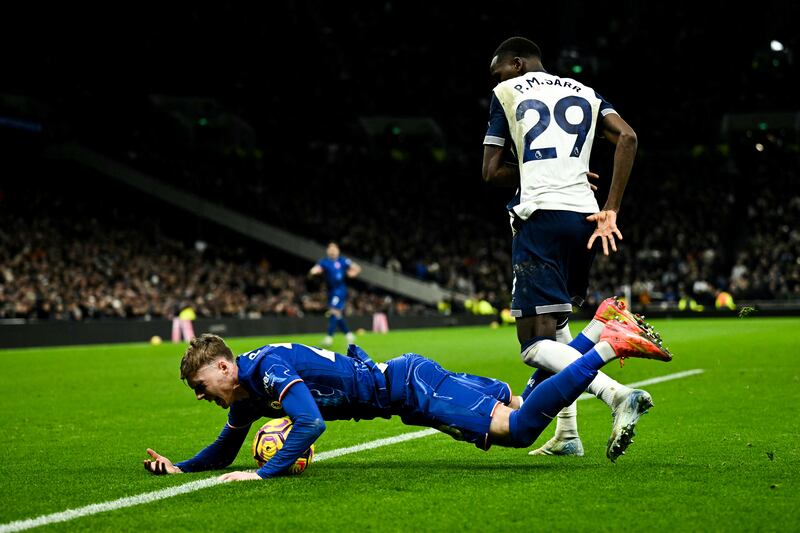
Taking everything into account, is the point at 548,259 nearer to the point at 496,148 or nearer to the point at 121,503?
the point at 496,148

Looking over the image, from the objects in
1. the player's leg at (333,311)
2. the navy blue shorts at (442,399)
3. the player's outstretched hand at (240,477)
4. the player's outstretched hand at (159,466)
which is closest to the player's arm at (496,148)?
the navy blue shorts at (442,399)

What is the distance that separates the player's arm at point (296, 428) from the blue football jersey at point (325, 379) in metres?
0.18

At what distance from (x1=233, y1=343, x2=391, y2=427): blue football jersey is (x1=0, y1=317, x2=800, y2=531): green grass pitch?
0.38 meters

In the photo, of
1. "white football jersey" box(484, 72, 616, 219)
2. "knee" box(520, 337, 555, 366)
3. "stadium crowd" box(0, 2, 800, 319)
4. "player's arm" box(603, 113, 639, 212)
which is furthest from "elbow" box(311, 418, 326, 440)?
"stadium crowd" box(0, 2, 800, 319)

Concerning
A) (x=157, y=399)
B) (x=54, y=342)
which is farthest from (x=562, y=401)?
(x=54, y=342)

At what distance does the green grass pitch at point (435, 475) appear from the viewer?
4.35 m

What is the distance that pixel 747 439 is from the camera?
6.96 m

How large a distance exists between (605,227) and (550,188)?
435mm

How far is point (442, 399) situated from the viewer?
5.63 metres

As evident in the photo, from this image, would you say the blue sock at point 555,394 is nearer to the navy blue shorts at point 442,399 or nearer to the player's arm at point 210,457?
the navy blue shorts at point 442,399

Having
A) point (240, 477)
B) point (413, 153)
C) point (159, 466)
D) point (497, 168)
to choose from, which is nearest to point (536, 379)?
point (497, 168)

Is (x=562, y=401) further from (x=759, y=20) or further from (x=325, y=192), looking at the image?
(x=325, y=192)

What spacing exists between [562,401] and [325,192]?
43.2 m

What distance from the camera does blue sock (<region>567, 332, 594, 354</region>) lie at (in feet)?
18.3
